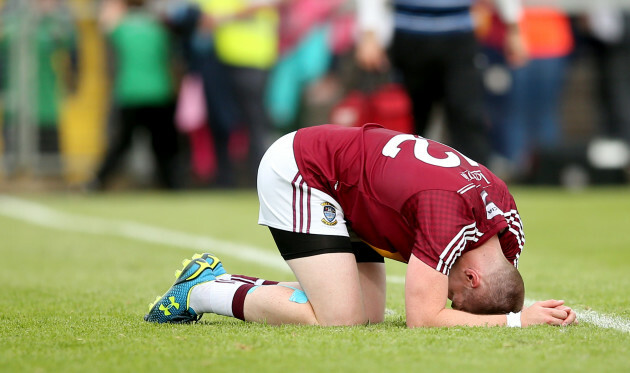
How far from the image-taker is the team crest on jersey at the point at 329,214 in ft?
15.0

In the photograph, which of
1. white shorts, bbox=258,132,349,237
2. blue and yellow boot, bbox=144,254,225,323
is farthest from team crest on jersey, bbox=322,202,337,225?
blue and yellow boot, bbox=144,254,225,323

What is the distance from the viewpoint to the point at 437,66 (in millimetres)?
9320

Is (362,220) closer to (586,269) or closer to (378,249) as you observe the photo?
(378,249)

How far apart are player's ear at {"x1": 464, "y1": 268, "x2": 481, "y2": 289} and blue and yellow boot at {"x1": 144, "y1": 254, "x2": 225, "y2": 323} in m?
1.17

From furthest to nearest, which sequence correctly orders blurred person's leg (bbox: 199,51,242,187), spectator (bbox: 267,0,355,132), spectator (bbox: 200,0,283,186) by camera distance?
spectator (bbox: 267,0,355,132) → blurred person's leg (bbox: 199,51,242,187) → spectator (bbox: 200,0,283,186)

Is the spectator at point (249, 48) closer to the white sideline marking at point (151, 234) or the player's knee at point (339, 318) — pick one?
the white sideline marking at point (151, 234)

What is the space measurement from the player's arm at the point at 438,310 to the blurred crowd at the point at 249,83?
868 cm

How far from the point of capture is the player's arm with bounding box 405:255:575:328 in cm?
411

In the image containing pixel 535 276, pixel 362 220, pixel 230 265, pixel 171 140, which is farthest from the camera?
pixel 171 140

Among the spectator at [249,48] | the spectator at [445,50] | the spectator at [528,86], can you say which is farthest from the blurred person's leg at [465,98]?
the spectator at [528,86]

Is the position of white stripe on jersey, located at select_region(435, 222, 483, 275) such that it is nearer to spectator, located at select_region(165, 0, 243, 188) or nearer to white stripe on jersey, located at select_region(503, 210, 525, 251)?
white stripe on jersey, located at select_region(503, 210, 525, 251)

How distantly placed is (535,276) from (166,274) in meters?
2.14

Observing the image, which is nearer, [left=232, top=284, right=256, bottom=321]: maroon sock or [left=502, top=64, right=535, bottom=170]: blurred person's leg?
[left=232, top=284, right=256, bottom=321]: maroon sock

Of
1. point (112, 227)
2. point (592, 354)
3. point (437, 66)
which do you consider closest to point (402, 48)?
point (437, 66)
